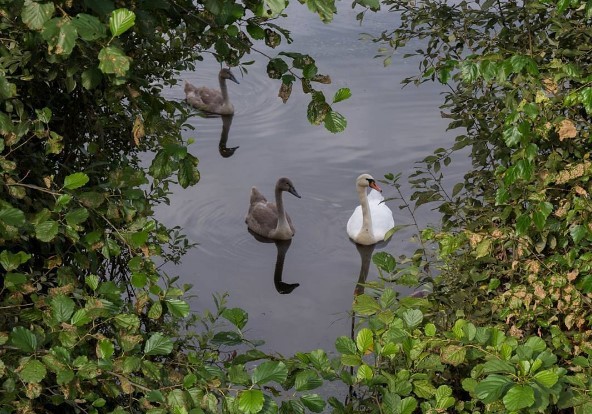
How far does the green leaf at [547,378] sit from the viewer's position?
2.54 metres

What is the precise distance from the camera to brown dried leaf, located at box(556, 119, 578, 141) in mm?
3570

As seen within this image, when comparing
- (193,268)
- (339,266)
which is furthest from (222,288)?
(339,266)

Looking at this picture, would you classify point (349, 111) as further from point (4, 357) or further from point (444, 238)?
point (4, 357)

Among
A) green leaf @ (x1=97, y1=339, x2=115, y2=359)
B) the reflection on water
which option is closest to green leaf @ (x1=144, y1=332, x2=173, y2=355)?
green leaf @ (x1=97, y1=339, x2=115, y2=359)

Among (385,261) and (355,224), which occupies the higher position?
(385,261)

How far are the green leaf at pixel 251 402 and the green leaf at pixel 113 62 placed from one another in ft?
3.02

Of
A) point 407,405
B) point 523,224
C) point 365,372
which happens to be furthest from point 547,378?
point 523,224

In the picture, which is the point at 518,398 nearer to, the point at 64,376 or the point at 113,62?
the point at 64,376

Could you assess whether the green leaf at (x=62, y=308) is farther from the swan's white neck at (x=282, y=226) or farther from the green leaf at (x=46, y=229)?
the swan's white neck at (x=282, y=226)

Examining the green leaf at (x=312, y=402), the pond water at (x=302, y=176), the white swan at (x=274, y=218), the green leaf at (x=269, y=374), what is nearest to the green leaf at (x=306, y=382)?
the green leaf at (x=312, y=402)

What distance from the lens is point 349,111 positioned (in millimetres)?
10859

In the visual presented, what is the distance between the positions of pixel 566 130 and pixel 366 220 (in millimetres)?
5174

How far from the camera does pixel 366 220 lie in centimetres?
873

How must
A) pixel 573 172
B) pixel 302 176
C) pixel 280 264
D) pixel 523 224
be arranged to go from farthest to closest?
pixel 302 176, pixel 280 264, pixel 573 172, pixel 523 224
